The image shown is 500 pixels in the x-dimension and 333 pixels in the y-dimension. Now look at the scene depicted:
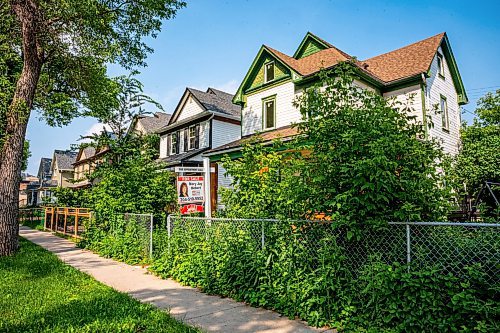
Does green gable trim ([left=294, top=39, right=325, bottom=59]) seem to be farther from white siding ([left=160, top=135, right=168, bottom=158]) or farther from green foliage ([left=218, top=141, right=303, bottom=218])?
green foliage ([left=218, top=141, right=303, bottom=218])

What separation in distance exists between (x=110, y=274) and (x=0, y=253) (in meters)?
4.50

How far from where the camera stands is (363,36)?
1040 cm

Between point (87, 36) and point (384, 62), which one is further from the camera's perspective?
point (384, 62)

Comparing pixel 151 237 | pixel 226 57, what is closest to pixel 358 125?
pixel 151 237

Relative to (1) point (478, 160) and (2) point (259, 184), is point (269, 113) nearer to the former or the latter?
(1) point (478, 160)

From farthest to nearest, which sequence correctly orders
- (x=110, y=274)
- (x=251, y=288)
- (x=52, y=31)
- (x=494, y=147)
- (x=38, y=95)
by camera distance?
1. (x=38, y=95)
2. (x=494, y=147)
3. (x=52, y=31)
4. (x=110, y=274)
5. (x=251, y=288)

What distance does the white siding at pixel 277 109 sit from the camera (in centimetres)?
1462

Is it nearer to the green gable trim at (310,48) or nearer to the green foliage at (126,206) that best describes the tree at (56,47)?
the green foliage at (126,206)

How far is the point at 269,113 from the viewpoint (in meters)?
15.7

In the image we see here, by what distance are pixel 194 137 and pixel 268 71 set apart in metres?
7.25

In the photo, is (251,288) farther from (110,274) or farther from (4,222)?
(4,222)

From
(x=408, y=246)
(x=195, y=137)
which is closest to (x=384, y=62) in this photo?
(x=195, y=137)

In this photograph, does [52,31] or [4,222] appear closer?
[4,222]

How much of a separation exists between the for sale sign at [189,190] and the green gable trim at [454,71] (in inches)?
560
